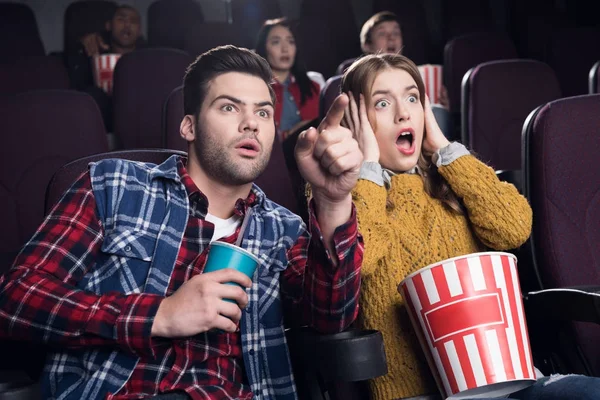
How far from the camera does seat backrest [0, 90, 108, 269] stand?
1888 mm

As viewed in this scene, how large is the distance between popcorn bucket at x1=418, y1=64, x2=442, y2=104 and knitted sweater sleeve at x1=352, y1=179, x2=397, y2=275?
2.14m

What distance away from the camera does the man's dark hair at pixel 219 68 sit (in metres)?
1.43

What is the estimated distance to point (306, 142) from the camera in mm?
1113

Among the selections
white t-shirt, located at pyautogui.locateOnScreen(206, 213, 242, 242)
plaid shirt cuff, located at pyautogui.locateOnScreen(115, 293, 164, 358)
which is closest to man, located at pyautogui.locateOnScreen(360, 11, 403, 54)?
white t-shirt, located at pyautogui.locateOnScreen(206, 213, 242, 242)

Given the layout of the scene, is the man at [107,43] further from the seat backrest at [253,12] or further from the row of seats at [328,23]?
the seat backrest at [253,12]

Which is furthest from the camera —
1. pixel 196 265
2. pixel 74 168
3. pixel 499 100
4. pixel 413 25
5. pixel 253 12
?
pixel 253 12

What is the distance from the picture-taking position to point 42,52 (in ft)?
14.8

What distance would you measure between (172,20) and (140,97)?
242cm

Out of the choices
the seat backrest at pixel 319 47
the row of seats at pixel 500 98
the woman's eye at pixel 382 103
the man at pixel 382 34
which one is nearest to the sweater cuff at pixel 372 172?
the woman's eye at pixel 382 103

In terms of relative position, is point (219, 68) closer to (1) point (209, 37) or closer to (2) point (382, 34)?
(2) point (382, 34)

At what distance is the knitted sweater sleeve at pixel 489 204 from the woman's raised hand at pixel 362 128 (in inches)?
5.2

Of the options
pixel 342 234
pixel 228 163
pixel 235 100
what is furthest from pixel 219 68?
pixel 342 234

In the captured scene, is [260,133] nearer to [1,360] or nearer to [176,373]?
[176,373]

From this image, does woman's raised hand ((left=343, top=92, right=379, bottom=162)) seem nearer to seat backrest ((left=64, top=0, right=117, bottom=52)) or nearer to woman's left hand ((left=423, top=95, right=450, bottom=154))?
woman's left hand ((left=423, top=95, right=450, bottom=154))
